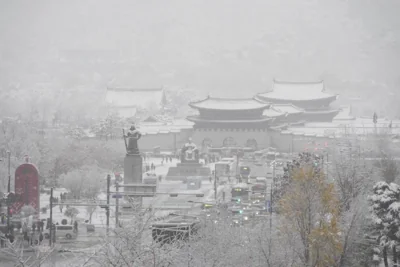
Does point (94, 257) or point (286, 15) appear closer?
point (94, 257)

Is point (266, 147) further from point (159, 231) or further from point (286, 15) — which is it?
point (286, 15)

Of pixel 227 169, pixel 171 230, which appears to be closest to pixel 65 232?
pixel 171 230

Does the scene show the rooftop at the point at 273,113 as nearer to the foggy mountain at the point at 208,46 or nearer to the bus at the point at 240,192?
the bus at the point at 240,192

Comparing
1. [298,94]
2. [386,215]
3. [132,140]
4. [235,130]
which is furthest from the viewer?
[298,94]

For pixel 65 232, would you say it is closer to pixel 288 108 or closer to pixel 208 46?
pixel 288 108

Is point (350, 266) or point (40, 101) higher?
point (40, 101)

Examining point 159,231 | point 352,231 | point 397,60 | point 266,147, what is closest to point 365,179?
point 352,231

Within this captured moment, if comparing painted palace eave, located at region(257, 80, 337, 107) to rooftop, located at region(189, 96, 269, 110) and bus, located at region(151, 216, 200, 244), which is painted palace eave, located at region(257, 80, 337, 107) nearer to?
rooftop, located at region(189, 96, 269, 110)
